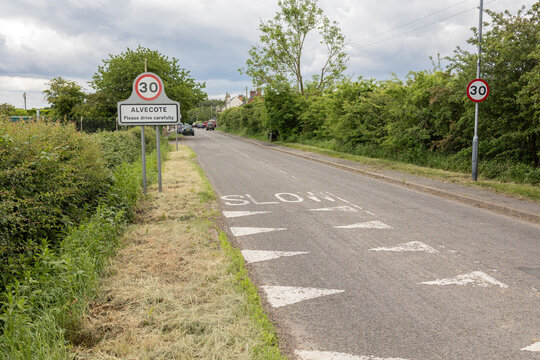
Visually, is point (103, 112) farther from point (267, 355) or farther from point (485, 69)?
point (267, 355)

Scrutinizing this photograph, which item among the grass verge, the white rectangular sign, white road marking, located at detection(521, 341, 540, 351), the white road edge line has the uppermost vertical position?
the white rectangular sign

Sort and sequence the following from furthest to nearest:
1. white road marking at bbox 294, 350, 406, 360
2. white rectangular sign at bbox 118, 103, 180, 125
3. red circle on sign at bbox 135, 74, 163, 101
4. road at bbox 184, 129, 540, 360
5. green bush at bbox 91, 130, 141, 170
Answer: green bush at bbox 91, 130, 141, 170 → red circle on sign at bbox 135, 74, 163, 101 → white rectangular sign at bbox 118, 103, 180, 125 → road at bbox 184, 129, 540, 360 → white road marking at bbox 294, 350, 406, 360

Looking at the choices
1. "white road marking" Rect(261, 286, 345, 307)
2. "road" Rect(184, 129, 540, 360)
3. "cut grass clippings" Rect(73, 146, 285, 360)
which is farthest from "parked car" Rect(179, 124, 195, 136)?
"white road marking" Rect(261, 286, 345, 307)

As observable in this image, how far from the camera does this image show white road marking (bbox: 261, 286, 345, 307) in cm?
439

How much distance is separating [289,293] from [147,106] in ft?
21.6

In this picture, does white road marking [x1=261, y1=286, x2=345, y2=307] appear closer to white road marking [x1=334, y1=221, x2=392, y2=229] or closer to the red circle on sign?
white road marking [x1=334, y1=221, x2=392, y2=229]

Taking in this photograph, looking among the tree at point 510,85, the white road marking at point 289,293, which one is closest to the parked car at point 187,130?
the tree at point 510,85

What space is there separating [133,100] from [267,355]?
25.4 feet

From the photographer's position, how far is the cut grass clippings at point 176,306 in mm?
3225

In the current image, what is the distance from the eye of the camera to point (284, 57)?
3900 centimetres

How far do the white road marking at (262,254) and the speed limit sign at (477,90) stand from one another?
871 centimetres

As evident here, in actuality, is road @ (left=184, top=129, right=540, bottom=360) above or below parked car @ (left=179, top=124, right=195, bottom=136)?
below

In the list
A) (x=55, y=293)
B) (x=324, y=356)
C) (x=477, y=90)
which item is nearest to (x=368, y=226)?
(x=324, y=356)

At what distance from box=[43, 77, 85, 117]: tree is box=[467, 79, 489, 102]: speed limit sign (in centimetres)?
3935
